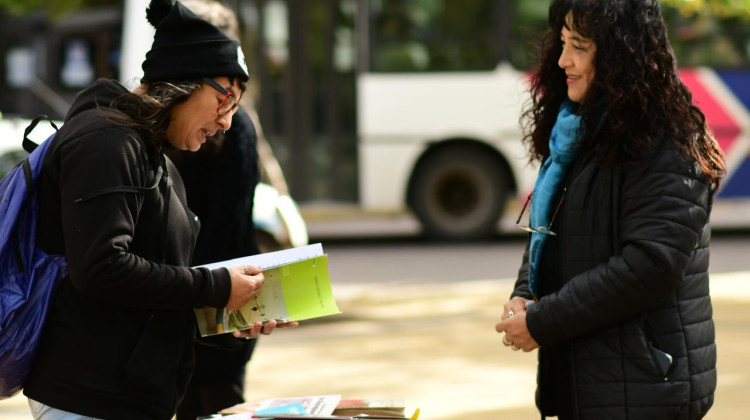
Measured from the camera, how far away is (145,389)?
2.55 m

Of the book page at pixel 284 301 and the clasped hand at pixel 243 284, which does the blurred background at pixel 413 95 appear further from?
the clasped hand at pixel 243 284

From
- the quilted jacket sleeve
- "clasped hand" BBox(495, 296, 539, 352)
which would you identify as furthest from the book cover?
the quilted jacket sleeve

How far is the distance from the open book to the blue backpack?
413 millimetres

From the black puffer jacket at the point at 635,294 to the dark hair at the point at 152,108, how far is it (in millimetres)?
973

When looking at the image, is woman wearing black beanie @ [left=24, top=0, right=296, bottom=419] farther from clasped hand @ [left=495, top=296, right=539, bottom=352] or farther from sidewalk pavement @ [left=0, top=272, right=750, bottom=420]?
sidewalk pavement @ [left=0, top=272, right=750, bottom=420]

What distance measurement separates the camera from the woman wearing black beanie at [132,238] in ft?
7.88

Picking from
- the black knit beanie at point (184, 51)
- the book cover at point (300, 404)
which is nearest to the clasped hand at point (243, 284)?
the book cover at point (300, 404)

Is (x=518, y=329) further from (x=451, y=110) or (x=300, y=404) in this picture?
(x=451, y=110)

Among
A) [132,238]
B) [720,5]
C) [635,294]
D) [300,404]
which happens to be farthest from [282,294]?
[720,5]

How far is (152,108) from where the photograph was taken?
254 centimetres

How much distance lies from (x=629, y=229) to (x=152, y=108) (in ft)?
3.71

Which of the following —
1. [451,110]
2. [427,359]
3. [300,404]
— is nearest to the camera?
[300,404]

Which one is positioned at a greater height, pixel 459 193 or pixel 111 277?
pixel 111 277

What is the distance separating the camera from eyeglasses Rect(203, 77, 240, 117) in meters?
2.62
